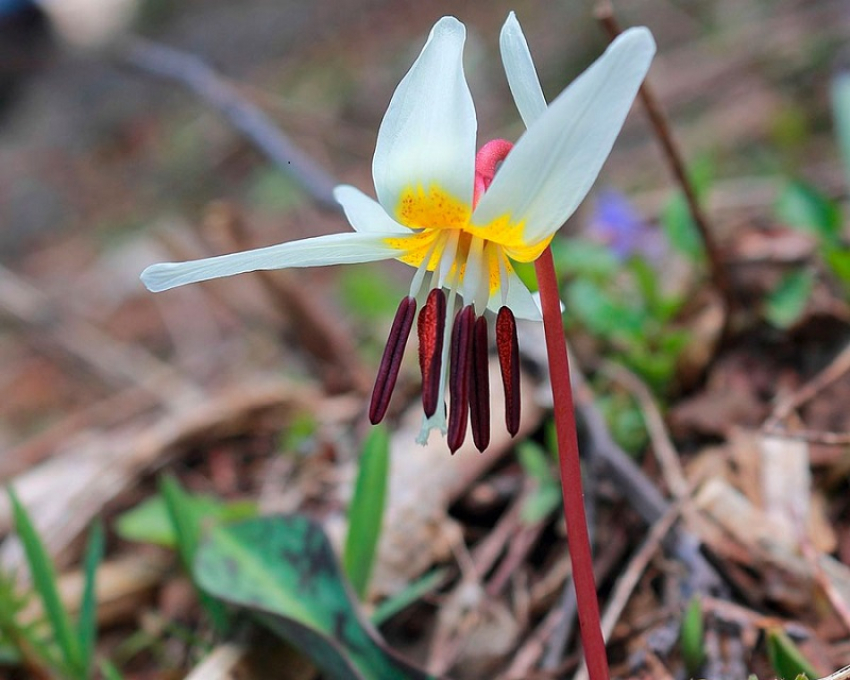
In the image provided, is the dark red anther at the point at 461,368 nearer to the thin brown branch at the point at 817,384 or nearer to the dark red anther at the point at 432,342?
the dark red anther at the point at 432,342

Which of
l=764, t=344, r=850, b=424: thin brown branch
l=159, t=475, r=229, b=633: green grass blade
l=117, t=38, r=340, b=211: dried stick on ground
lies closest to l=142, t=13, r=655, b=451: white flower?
l=159, t=475, r=229, b=633: green grass blade

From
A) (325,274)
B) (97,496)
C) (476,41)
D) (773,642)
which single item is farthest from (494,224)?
(476,41)

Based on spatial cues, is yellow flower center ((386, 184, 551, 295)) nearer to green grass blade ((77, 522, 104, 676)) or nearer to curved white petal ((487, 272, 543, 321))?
curved white petal ((487, 272, 543, 321))

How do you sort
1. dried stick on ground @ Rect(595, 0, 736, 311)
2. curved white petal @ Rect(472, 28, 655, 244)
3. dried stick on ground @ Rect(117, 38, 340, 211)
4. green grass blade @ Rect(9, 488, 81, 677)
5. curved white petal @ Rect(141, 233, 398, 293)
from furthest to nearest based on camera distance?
dried stick on ground @ Rect(117, 38, 340, 211) → dried stick on ground @ Rect(595, 0, 736, 311) → green grass blade @ Rect(9, 488, 81, 677) → curved white petal @ Rect(141, 233, 398, 293) → curved white petal @ Rect(472, 28, 655, 244)

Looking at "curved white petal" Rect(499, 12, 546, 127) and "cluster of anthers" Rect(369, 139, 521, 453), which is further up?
"curved white petal" Rect(499, 12, 546, 127)

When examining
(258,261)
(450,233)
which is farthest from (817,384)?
(258,261)

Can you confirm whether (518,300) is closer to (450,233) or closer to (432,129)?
(450,233)

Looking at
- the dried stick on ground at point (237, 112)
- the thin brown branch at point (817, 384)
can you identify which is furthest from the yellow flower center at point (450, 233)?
the dried stick on ground at point (237, 112)

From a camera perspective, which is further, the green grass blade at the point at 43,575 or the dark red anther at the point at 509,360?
the green grass blade at the point at 43,575
